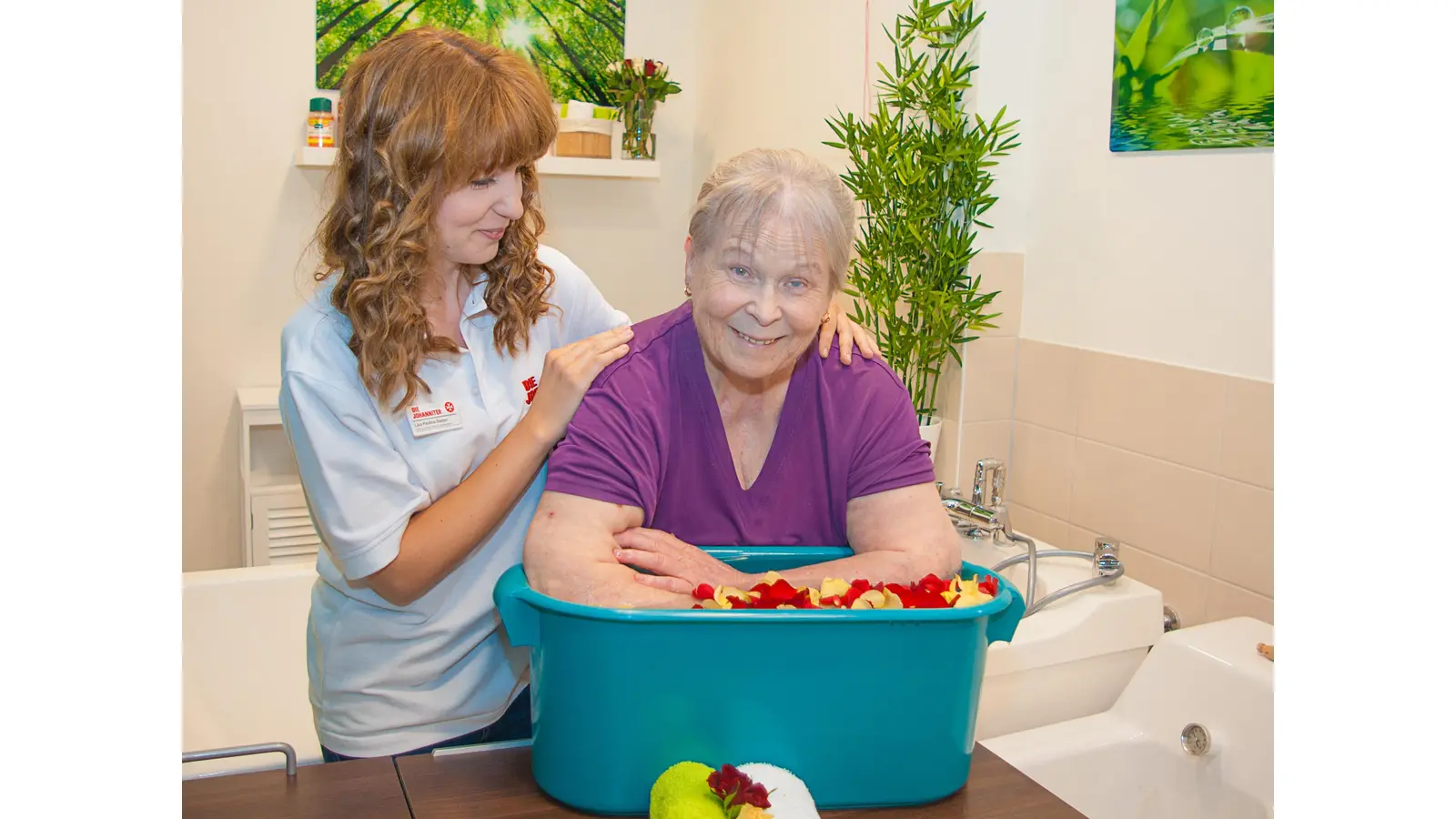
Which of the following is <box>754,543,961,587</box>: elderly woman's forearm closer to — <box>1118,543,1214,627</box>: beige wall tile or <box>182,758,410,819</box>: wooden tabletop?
<box>182,758,410,819</box>: wooden tabletop

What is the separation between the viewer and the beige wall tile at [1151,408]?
2176 millimetres

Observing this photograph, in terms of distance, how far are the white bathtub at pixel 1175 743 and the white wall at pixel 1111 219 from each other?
533mm

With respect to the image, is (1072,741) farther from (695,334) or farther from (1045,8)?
(1045,8)

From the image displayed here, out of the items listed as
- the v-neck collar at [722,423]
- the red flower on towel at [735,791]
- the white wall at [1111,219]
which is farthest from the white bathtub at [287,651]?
the red flower on towel at [735,791]

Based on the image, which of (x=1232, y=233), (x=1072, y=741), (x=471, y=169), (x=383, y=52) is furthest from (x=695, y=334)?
(x=1232, y=233)

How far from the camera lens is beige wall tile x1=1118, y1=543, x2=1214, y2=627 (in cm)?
223

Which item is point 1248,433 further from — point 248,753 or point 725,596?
point 248,753

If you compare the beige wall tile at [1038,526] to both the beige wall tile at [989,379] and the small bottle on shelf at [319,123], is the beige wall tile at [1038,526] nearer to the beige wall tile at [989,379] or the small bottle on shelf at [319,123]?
the beige wall tile at [989,379]

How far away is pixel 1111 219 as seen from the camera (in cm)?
240

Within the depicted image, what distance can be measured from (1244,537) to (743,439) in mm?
1253

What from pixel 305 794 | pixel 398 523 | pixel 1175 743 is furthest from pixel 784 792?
pixel 1175 743
